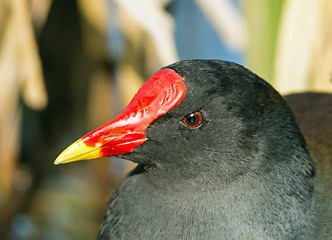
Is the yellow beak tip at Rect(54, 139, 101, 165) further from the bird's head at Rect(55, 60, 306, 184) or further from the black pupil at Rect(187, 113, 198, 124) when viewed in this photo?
the black pupil at Rect(187, 113, 198, 124)

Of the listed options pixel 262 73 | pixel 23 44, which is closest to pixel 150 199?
pixel 262 73

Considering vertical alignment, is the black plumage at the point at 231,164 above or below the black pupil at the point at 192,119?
below

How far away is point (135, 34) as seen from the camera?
280 centimetres

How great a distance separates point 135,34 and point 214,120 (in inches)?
56.2

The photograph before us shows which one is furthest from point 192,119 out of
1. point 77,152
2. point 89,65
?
point 89,65

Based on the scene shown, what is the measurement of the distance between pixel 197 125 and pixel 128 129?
0.17 meters

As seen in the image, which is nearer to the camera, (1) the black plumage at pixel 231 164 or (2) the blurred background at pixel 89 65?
(1) the black plumage at pixel 231 164

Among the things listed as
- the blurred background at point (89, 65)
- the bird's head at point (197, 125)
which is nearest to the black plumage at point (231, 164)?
the bird's head at point (197, 125)

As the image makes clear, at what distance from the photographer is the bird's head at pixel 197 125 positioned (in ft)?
4.72

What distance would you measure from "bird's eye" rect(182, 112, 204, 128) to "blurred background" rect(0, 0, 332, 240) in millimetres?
568

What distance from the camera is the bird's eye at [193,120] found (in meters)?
1.45

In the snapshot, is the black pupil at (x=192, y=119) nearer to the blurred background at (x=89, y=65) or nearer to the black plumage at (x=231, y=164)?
the black plumage at (x=231, y=164)

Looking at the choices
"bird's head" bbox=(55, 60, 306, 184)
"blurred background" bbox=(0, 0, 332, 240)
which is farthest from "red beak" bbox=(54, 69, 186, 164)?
"blurred background" bbox=(0, 0, 332, 240)

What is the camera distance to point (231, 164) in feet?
4.81
